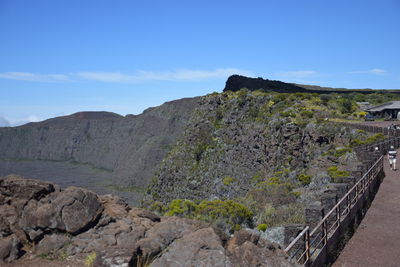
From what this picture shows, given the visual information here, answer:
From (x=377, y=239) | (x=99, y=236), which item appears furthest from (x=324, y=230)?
(x=99, y=236)

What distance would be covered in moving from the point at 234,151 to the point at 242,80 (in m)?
27.3

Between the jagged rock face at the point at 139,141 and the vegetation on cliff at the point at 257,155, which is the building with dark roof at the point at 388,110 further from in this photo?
the jagged rock face at the point at 139,141

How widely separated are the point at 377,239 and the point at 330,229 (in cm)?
167

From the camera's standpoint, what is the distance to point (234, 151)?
48719 mm

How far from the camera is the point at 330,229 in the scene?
422 inches

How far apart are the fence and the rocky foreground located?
1043mm

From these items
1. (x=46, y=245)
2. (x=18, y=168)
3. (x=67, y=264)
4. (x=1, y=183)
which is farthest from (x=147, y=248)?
(x=18, y=168)

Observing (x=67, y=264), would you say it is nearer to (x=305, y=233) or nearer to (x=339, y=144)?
(x=305, y=233)

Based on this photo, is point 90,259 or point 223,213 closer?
point 90,259

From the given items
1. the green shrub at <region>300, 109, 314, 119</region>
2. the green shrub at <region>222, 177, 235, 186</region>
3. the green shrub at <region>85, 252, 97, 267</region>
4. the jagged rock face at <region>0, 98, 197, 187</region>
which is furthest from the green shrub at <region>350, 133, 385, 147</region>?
the jagged rock face at <region>0, 98, 197, 187</region>

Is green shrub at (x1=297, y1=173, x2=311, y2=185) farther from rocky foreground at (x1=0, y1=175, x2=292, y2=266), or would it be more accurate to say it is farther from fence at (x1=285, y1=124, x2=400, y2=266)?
rocky foreground at (x1=0, y1=175, x2=292, y2=266)

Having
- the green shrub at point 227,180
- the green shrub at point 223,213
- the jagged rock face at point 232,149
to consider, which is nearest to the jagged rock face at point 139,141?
the jagged rock face at point 232,149

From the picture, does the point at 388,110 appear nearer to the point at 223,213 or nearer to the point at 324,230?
the point at 223,213

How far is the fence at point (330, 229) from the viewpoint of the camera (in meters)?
8.63
